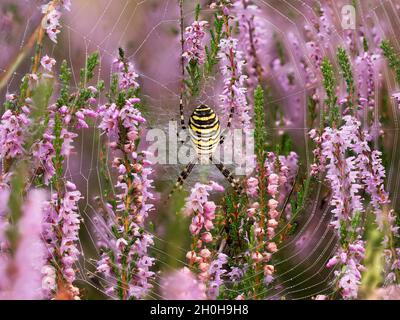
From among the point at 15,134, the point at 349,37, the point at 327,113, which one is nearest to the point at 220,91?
the point at 327,113

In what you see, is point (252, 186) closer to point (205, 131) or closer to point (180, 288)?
point (205, 131)

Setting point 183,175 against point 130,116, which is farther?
point 183,175

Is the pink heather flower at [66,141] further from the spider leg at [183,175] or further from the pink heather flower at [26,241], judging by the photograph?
the pink heather flower at [26,241]

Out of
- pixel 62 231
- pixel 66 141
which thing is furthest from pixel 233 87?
pixel 62 231

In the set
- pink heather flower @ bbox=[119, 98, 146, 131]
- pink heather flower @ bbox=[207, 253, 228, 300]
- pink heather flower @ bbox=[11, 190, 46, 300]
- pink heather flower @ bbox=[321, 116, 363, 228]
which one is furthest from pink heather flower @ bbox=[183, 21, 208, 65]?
pink heather flower @ bbox=[11, 190, 46, 300]

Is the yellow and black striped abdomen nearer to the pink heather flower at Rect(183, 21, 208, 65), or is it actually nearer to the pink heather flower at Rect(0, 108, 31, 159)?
the pink heather flower at Rect(183, 21, 208, 65)
